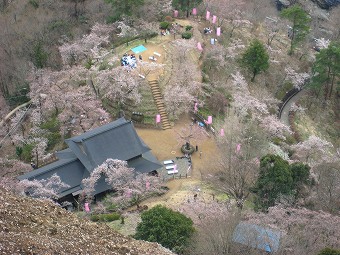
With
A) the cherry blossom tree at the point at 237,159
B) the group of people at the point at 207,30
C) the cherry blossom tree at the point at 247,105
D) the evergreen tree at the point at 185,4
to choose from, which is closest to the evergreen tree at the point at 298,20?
the group of people at the point at 207,30

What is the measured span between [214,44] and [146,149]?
17.5 metres

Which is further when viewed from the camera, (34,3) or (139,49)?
(34,3)

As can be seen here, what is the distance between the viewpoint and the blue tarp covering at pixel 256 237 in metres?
22.0

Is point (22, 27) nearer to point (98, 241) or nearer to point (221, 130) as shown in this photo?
point (221, 130)

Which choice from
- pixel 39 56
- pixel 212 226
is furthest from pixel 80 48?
pixel 212 226

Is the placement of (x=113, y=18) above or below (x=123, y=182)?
above

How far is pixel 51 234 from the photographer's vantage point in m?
18.7

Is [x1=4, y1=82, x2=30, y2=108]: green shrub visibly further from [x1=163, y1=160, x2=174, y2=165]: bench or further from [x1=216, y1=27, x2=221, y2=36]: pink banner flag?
[x1=216, y1=27, x2=221, y2=36]: pink banner flag

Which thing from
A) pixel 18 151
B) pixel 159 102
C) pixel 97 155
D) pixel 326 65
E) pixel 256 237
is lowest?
pixel 18 151

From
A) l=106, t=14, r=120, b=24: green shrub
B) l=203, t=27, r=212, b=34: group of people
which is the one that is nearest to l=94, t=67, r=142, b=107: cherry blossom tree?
l=106, t=14, r=120, b=24: green shrub

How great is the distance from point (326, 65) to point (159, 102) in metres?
17.5

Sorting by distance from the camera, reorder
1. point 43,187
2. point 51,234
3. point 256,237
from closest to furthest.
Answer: point 51,234
point 256,237
point 43,187

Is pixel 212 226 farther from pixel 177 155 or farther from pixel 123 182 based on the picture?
pixel 177 155

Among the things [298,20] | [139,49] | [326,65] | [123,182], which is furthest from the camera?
[298,20]
